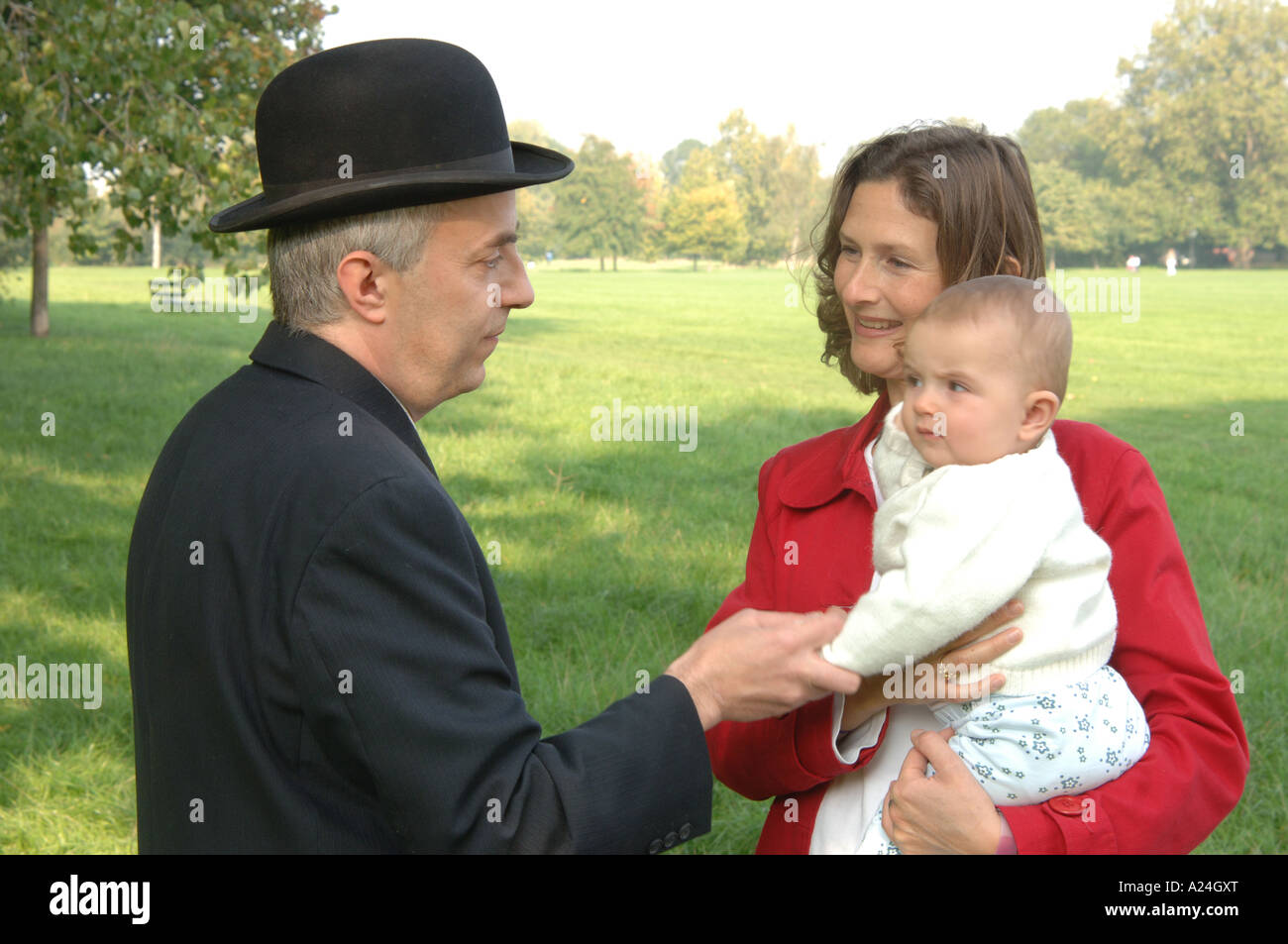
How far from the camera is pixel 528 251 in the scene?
99.6m

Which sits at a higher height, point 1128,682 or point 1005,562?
point 1005,562

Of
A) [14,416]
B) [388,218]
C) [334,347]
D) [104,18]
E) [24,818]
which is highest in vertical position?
[104,18]

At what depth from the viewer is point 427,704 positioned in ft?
5.67

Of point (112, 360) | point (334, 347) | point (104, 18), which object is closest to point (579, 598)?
point (104, 18)

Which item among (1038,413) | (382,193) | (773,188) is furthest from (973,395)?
(773,188)

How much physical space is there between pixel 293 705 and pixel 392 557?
0.28 meters

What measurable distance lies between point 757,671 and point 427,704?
2.12 feet

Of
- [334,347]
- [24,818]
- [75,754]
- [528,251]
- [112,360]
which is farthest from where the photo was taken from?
[528,251]

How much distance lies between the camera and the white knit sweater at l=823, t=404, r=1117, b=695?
205 centimetres

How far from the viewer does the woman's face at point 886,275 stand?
2.56 metres

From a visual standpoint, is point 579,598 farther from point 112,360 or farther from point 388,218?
point 112,360

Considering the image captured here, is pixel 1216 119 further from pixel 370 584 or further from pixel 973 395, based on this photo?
pixel 370 584

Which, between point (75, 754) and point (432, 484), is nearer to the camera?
point (432, 484)

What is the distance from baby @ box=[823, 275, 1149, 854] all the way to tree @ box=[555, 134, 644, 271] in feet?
310
